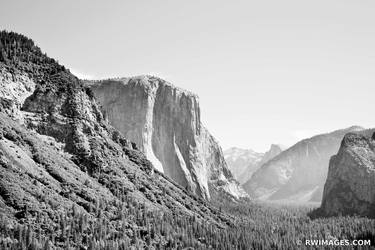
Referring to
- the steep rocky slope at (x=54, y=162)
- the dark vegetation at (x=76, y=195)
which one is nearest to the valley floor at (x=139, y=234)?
the dark vegetation at (x=76, y=195)

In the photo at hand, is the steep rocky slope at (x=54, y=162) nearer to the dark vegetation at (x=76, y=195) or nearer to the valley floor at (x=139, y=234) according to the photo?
the dark vegetation at (x=76, y=195)

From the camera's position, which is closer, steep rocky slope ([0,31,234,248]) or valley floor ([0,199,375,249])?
valley floor ([0,199,375,249])

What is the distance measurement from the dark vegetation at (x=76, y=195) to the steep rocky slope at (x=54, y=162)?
33 cm

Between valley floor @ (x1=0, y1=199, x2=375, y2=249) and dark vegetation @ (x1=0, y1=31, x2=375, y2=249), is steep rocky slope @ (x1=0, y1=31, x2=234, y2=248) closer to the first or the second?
dark vegetation @ (x1=0, y1=31, x2=375, y2=249)

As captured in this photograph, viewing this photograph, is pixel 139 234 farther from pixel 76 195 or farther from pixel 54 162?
pixel 54 162

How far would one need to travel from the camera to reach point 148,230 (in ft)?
479

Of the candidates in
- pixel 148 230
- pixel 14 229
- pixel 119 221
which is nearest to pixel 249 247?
pixel 148 230

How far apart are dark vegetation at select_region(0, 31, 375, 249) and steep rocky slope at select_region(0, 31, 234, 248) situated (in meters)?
0.33

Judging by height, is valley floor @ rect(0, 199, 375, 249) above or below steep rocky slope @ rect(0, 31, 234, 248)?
below

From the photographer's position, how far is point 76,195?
5773 inches

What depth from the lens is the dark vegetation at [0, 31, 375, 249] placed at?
394 ft

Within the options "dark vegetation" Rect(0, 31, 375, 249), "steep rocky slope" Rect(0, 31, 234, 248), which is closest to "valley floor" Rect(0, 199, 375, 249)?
"dark vegetation" Rect(0, 31, 375, 249)

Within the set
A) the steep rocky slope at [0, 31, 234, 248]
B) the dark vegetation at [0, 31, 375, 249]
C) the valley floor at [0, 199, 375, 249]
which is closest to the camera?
the valley floor at [0, 199, 375, 249]

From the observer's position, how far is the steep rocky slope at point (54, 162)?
125750 mm
